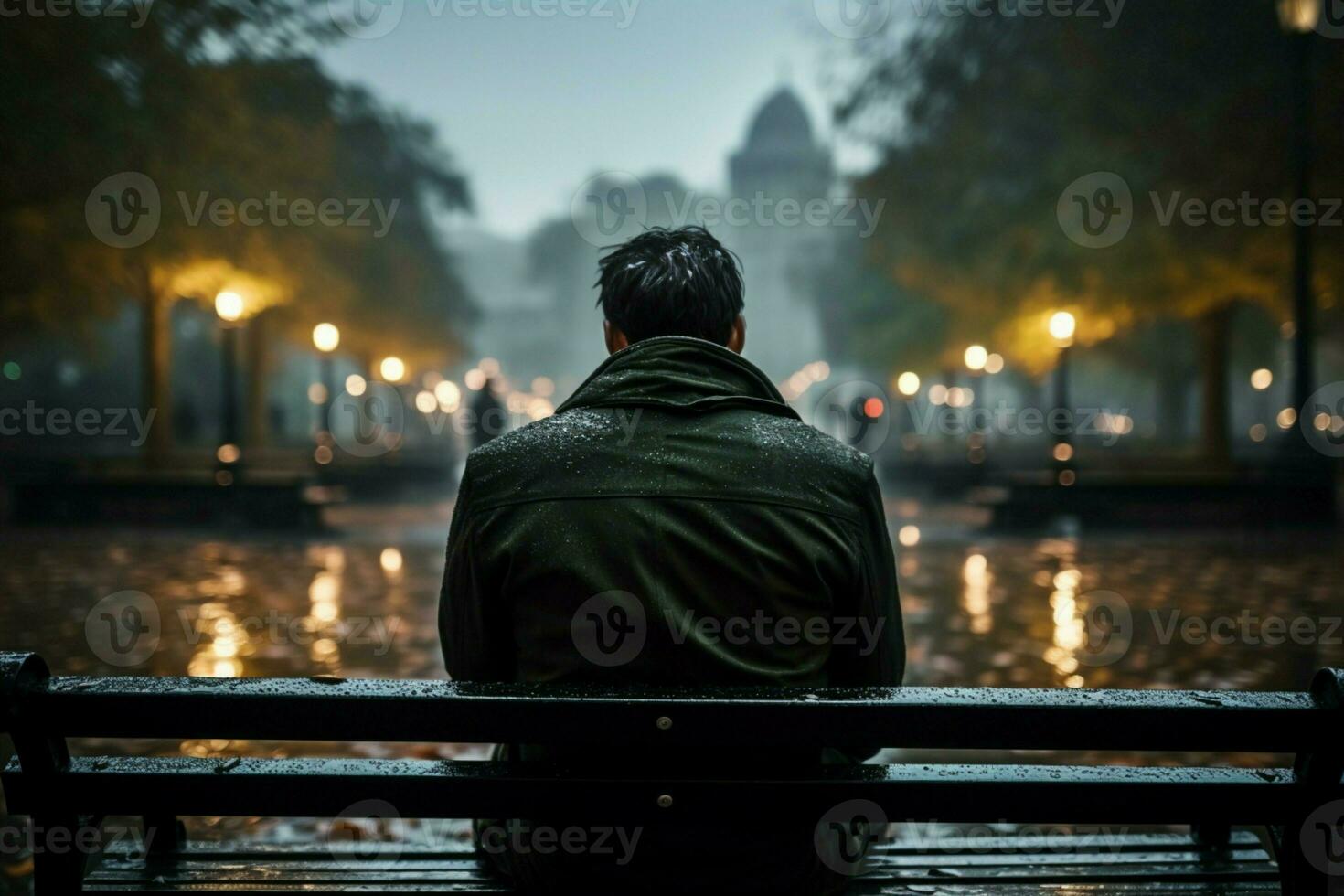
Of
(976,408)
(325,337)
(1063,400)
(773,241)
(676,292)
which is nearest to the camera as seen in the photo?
(676,292)

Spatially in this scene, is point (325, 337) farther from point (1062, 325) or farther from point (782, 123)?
point (782, 123)

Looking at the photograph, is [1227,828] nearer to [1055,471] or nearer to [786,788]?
[786,788]

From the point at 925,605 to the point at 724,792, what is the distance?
8.18m

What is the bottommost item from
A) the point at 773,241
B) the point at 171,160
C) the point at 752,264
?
the point at 171,160

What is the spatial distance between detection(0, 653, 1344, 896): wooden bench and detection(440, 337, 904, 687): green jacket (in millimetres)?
160

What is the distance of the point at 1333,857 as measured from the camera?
2.27m

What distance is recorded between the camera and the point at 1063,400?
60.1ft

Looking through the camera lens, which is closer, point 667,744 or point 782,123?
point 667,744

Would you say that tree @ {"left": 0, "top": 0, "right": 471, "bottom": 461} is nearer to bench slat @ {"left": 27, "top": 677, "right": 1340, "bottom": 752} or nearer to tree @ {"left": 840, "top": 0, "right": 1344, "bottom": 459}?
tree @ {"left": 840, "top": 0, "right": 1344, "bottom": 459}

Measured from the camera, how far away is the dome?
398 feet

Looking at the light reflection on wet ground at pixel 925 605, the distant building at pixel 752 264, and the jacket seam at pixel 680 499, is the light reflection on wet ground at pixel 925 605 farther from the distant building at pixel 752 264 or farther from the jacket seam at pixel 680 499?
the distant building at pixel 752 264

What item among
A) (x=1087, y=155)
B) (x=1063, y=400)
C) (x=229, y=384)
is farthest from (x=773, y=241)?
(x=229, y=384)

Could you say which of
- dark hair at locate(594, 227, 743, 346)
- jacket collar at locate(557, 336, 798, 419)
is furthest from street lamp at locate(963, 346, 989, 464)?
jacket collar at locate(557, 336, 798, 419)

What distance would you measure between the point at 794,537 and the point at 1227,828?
4.77ft
